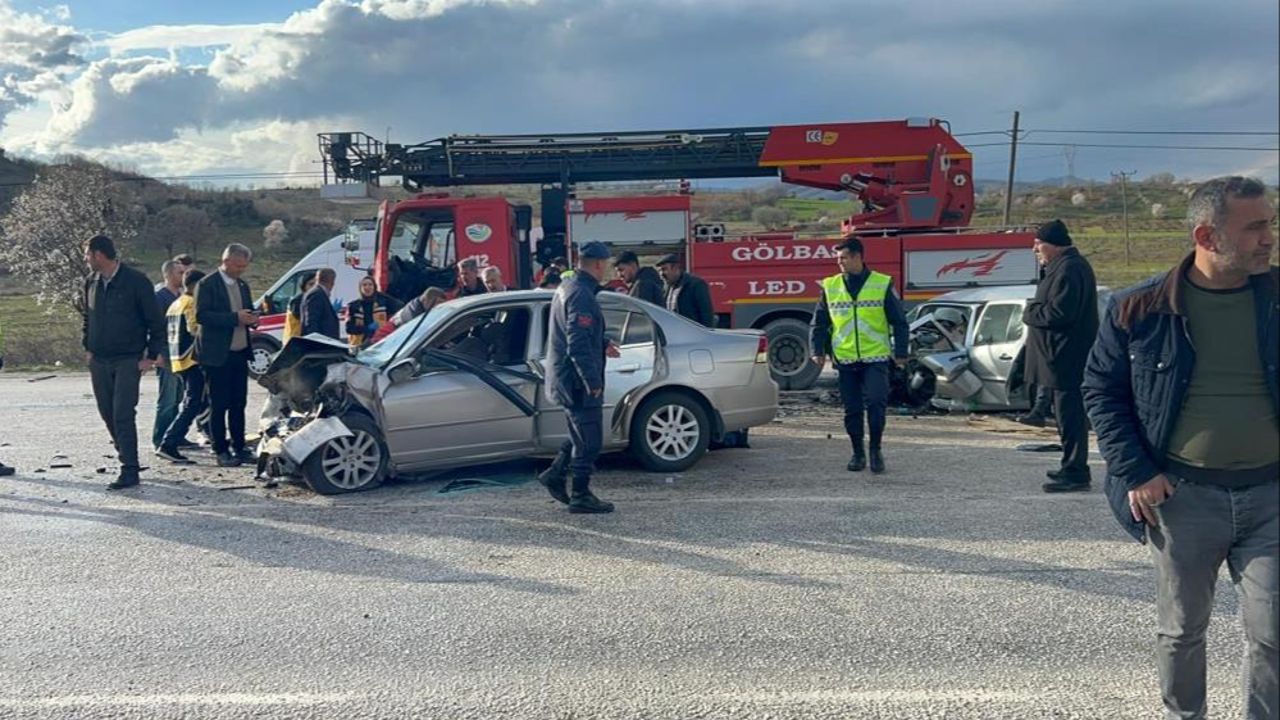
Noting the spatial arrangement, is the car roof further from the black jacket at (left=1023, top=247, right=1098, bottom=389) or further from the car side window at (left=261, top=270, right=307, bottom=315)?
the car side window at (left=261, top=270, right=307, bottom=315)

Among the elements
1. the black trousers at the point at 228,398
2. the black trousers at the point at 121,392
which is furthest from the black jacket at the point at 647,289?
the black trousers at the point at 121,392

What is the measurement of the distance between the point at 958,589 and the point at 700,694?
1.74m

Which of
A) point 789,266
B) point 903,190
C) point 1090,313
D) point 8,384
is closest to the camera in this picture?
point 1090,313

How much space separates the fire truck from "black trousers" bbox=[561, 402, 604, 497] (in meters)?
6.39

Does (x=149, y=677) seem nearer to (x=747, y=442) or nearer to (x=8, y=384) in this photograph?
(x=747, y=442)

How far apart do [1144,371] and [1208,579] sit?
665 mm

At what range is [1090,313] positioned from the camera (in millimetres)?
6621

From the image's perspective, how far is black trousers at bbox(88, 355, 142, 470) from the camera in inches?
286

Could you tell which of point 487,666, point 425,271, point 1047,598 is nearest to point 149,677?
point 487,666

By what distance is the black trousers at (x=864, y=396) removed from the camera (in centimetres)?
732

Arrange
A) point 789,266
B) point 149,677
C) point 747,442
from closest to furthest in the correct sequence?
point 149,677 < point 747,442 < point 789,266

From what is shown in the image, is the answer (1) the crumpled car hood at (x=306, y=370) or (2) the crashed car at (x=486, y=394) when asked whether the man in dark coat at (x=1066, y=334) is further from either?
(1) the crumpled car hood at (x=306, y=370)

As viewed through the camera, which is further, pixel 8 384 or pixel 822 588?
pixel 8 384

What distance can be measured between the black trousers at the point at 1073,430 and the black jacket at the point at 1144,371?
3724 millimetres
